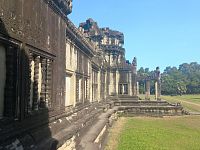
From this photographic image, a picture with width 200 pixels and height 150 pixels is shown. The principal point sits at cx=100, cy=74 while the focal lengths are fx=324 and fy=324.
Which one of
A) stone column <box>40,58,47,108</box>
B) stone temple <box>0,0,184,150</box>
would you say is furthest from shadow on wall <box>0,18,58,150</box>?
stone column <box>40,58,47,108</box>

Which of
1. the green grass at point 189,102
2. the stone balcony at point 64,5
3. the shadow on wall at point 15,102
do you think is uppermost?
the stone balcony at point 64,5

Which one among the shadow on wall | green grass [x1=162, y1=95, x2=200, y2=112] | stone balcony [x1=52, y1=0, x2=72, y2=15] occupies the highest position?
stone balcony [x1=52, y1=0, x2=72, y2=15]

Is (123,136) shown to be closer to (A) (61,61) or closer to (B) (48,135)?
(A) (61,61)

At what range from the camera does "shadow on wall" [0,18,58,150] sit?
18.2ft

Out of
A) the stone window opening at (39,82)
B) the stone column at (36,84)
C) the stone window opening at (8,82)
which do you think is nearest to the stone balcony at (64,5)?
the stone window opening at (39,82)

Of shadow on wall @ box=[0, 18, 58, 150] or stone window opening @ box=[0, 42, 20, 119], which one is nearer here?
shadow on wall @ box=[0, 18, 58, 150]

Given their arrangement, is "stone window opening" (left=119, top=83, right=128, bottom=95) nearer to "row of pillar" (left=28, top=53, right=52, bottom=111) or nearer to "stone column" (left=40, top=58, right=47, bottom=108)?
"row of pillar" (left=28, top=53, right=52, bottom=111)

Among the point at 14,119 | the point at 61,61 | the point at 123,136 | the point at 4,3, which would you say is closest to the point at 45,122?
the point at 14,119

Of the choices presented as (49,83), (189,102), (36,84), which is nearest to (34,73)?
(36,84)

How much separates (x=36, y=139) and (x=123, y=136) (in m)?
10.9

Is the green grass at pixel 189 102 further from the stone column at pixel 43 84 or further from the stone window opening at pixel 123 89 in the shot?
the stone column at pixel 43 84

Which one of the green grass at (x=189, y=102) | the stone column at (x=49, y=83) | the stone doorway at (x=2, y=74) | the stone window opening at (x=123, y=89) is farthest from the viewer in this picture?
the green grass at (x=189, y=102)

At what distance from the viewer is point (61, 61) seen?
10133mm

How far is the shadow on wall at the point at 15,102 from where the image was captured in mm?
5551
